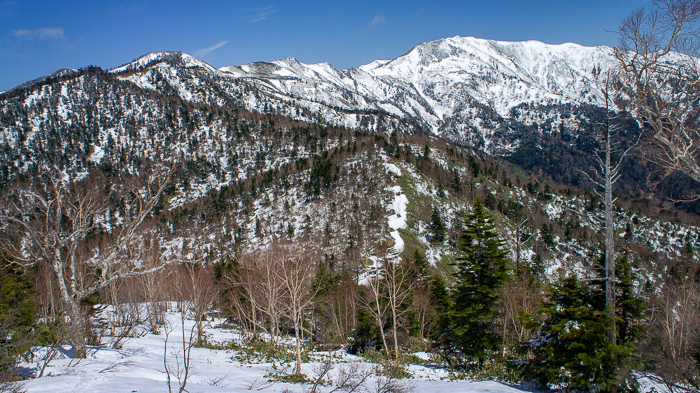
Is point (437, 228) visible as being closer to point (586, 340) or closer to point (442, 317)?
point (442, 317)

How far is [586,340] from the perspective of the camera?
14391mm

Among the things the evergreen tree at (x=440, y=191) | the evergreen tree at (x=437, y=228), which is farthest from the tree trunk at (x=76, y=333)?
the evergreen tree at (x=440, y=191)

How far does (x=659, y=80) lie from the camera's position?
11898 mm

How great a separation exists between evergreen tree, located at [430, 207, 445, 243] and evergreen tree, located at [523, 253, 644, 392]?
7078 centimetres

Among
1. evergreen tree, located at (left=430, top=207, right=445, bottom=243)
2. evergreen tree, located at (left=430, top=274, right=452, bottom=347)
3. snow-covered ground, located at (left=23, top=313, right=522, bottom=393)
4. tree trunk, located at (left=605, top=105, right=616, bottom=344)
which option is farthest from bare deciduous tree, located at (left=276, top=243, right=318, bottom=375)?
evergreen tree, located at (left=430, top=207, right=445, bottom=243)

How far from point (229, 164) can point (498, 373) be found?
186760mm

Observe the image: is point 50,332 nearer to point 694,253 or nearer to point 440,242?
point 440,242

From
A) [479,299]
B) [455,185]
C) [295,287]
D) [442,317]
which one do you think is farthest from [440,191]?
[295,287]

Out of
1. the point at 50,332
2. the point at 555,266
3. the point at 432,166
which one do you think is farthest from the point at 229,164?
the point at 50,332

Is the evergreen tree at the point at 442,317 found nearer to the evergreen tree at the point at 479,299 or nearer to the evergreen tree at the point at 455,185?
the evergreen tree at the point at 479,299

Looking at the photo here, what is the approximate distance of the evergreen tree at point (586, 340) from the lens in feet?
45.5

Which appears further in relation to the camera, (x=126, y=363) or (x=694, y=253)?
(x=694, y=253)

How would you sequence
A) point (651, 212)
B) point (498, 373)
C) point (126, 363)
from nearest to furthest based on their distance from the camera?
point (126, 363) → point (498, 373) → point (651, 212)

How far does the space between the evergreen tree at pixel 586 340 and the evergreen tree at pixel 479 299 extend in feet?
21.4
